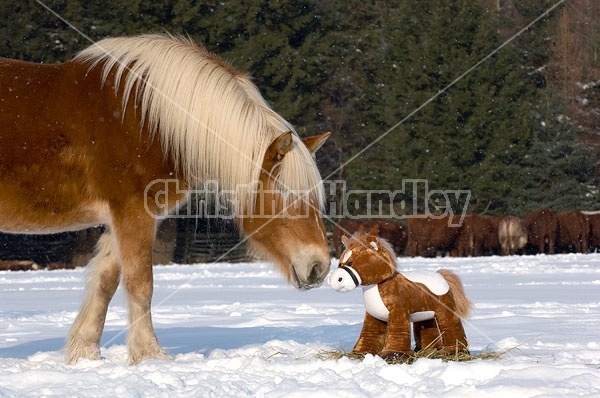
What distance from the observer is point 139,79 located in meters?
5.13

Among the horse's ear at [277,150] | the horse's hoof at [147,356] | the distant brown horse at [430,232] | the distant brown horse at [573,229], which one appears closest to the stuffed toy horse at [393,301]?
the horse's ear at [277,150]

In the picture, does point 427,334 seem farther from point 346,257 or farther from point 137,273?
point 137,273

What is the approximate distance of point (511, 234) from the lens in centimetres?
2309

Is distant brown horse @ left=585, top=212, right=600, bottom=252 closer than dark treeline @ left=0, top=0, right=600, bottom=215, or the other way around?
distant brown horse @ left=585, top=212, right=600, bottom=252

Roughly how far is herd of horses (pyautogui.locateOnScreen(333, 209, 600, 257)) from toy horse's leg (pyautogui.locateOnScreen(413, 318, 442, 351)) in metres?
17.7

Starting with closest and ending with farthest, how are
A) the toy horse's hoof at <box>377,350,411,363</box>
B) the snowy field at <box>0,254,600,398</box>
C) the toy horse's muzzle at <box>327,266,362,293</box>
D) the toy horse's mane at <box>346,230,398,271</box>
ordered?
the snowy field at <box>0,254,600,398</box>, the toy horse's hoof at <box>377,350,411,363</box>, the toy horse's muzzle at <box>327,266,362,293</box>, the toy horse's mane at <box>346,230,398,271</box>

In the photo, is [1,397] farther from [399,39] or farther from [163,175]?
[399,39]

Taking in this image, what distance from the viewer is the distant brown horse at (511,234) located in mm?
23094

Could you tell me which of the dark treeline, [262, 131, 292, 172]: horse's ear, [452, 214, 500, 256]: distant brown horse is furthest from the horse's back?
the dark treeline

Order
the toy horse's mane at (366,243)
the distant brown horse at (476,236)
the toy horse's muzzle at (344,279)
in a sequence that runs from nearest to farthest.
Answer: the toy horse's muzzle at (344,279) < the toy horse's mane at (366,243) < the distant brown horse at (476,236)

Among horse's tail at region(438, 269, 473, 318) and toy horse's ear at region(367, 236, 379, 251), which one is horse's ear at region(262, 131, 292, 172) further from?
horse's tail at region(438, 269, 473, 318)

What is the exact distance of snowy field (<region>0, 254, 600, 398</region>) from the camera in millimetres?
3844

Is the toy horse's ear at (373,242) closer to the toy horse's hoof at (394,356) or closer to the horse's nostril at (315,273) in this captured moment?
the horse's nostril at (315,273)

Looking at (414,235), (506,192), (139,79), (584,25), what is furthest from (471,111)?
(139,79)
